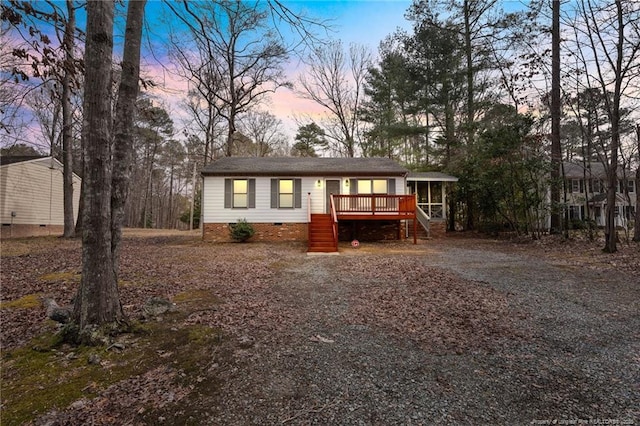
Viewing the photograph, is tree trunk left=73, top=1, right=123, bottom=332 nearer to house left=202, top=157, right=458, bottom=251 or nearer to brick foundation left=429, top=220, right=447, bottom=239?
house left=202, top=157, right=458, bottom=251

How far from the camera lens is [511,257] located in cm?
931

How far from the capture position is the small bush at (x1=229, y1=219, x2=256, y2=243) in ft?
43.3

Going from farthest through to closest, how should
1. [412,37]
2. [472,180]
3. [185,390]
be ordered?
[412,37] < [472,180] < [185,390]

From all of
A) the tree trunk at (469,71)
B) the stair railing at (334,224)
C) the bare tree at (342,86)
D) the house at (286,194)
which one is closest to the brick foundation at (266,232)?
the house at (286,194)

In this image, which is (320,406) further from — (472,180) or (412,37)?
(412,37)

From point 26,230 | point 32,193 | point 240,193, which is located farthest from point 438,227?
point 32,193

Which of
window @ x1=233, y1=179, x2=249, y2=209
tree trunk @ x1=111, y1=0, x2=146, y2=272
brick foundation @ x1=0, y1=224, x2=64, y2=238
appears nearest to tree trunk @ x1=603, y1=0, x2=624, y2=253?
tree trunk @ x1=111, y1=0, x2=146, y2=272

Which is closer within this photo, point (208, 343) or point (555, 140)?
point (208, 343)

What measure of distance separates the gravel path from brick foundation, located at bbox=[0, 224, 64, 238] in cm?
1815

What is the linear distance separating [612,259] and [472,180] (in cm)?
823

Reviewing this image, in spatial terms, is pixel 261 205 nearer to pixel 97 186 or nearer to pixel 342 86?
pixel 97 186

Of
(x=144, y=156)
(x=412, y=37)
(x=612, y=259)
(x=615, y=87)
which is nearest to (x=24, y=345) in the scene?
(x=612, y=259)

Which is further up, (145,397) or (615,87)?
(615,87)

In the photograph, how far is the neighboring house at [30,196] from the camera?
1600 cm
